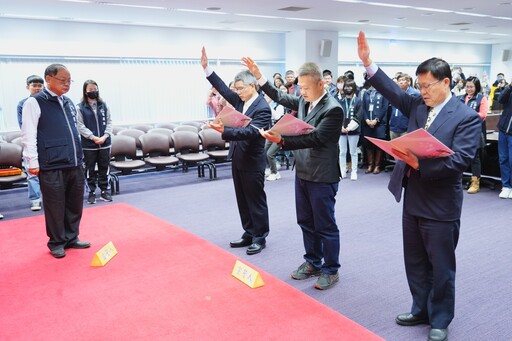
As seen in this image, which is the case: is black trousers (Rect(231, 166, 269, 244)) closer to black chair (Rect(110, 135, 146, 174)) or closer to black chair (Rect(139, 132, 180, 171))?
black chair (Rect(110, 135, 146, 174))

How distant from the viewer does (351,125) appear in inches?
270

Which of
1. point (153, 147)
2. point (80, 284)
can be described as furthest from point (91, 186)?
point (80, 284)

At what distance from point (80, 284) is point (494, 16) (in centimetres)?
1130

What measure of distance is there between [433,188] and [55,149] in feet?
8.94

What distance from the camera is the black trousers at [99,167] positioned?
5.82 metres

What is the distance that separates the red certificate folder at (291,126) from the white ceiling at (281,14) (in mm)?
5515

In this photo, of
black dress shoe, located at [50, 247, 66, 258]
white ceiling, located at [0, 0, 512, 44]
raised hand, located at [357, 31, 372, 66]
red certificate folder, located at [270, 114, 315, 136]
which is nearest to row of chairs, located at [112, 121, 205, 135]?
white ceiling, located at [0, 0, 512, 44]

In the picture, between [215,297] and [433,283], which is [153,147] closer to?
[215,297]

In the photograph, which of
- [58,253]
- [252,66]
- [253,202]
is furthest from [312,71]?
[58,253]

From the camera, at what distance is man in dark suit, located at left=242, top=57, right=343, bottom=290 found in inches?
113

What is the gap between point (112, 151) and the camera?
659 cm

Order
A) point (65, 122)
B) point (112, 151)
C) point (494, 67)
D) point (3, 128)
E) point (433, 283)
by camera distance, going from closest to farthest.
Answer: point (433, 283) < point (65, 122) < point (112, 151) < point (3, 128) < point (494, 67)

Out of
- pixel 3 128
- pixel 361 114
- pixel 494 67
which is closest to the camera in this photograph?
pixel 361 114

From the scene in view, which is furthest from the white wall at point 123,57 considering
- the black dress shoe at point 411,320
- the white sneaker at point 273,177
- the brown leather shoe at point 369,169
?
the black dress shoe at point 411,320
